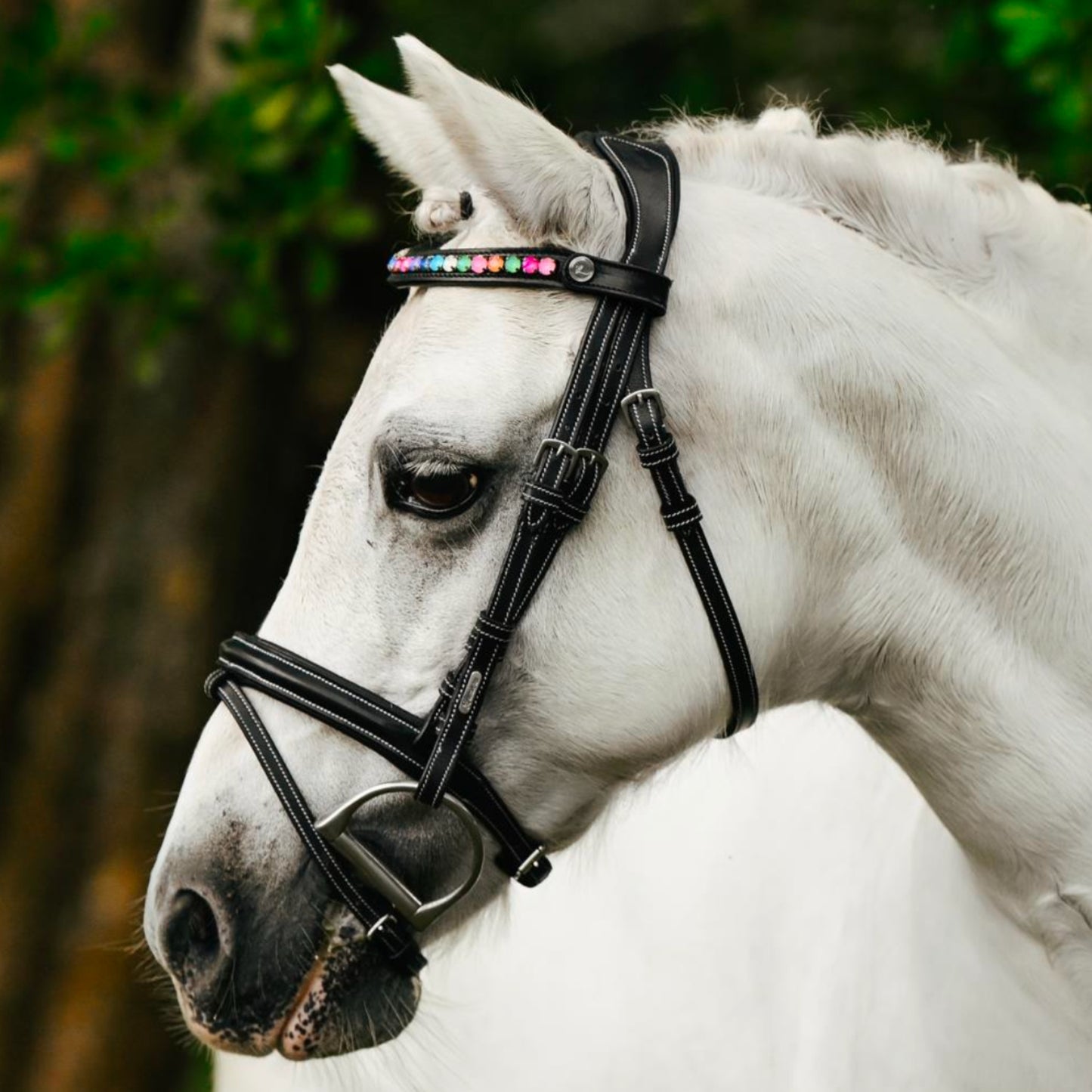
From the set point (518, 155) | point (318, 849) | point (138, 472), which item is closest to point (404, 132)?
point (518, 155)

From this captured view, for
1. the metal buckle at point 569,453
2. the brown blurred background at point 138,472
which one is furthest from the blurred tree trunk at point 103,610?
the metal buckle at point 569,453

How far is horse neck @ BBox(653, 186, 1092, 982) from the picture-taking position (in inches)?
69.9

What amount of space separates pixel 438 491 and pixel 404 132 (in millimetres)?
540

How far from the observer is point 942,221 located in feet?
6.29

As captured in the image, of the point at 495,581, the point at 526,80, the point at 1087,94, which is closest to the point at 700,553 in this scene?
the point at 495,581

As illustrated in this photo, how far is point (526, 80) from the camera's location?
602cm

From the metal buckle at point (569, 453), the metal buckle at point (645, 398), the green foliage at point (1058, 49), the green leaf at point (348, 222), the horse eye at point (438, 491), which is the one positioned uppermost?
the green foliage at point (1058, 49)

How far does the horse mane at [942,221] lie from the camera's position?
1.91m

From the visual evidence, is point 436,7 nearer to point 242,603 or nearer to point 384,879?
point 242,603

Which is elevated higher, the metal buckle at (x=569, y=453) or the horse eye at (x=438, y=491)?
the metal buckle at (x=569, y=453)

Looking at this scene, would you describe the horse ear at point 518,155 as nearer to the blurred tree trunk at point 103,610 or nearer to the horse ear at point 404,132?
the horse ear at point 404,132

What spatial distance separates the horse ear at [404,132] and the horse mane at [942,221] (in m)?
0.34

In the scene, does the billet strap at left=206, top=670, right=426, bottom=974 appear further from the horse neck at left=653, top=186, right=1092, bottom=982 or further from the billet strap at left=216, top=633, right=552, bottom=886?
the horse neck at left=653, top=186, right=1092, bottom=982

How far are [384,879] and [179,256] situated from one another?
3.23 m
